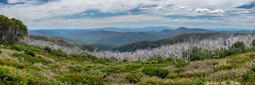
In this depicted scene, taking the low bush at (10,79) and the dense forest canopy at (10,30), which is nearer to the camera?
the low bush at (10,79)

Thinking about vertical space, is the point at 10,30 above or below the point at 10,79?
above

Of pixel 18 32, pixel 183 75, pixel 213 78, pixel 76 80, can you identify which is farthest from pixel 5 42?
pixel 213 78

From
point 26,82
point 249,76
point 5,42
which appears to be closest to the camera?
point 26,82

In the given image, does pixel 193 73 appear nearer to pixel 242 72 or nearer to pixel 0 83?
pixel 242 72

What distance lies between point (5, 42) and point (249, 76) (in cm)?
5570

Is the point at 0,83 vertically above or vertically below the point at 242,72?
above

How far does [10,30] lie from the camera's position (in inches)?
1897

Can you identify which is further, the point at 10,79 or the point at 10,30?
the point at 10,30

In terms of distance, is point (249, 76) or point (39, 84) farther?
point (249, 76)

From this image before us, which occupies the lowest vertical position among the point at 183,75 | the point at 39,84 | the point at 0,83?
the point at 183,75

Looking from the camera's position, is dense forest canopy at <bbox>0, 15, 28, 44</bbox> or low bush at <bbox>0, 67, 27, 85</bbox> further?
dense forest canopy at <bbox>0, 15, 28, 44</bbox>

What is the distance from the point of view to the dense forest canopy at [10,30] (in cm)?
4539

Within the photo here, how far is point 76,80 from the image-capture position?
1062 centimetres

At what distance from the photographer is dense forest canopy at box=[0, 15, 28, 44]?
45391 millimetres
